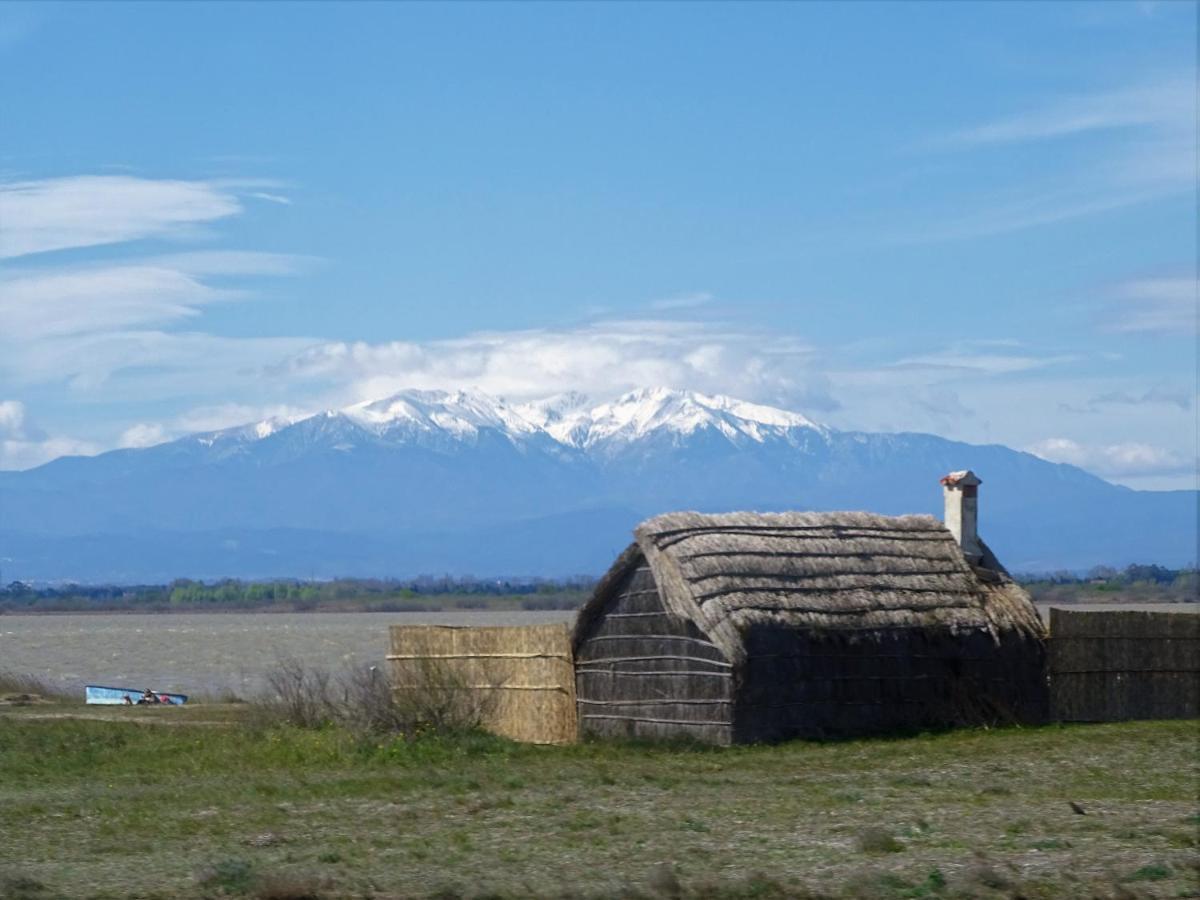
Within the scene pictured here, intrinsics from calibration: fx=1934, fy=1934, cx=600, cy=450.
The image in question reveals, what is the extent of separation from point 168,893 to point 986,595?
697 inches

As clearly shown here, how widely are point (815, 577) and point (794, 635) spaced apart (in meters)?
1.29

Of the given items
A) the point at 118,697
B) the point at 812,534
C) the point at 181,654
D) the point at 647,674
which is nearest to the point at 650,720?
the point at 647,674

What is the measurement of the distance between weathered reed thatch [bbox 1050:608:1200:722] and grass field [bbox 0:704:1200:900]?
2.66 ft

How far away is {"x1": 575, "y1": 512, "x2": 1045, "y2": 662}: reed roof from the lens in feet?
88.2

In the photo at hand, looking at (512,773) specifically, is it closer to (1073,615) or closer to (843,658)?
(843,658)

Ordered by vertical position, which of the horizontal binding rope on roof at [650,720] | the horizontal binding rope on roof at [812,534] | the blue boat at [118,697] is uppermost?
the horizontal binding rope on roof at [812,534]

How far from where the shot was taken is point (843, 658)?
27.6 metres

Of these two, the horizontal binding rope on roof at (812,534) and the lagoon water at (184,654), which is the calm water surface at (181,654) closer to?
the lagoon water at (184,654)

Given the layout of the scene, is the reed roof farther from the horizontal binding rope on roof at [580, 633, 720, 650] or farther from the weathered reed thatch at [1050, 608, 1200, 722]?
the weathered reed thatch at [1050, 608, 1200, 722]

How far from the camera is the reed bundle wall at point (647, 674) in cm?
2680

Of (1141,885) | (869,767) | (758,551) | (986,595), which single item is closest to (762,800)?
(869,767)


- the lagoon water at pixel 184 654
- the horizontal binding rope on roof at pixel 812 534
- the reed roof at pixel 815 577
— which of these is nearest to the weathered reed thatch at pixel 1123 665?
the reed roof at pixel 815 577

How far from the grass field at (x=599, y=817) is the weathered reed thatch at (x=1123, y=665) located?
81cm

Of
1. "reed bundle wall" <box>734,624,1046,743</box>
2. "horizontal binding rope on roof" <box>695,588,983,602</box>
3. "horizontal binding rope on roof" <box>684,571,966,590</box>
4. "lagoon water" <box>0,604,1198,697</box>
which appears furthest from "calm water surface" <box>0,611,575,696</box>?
"reed bundle wall" <box>734,624,1046,743</box>
